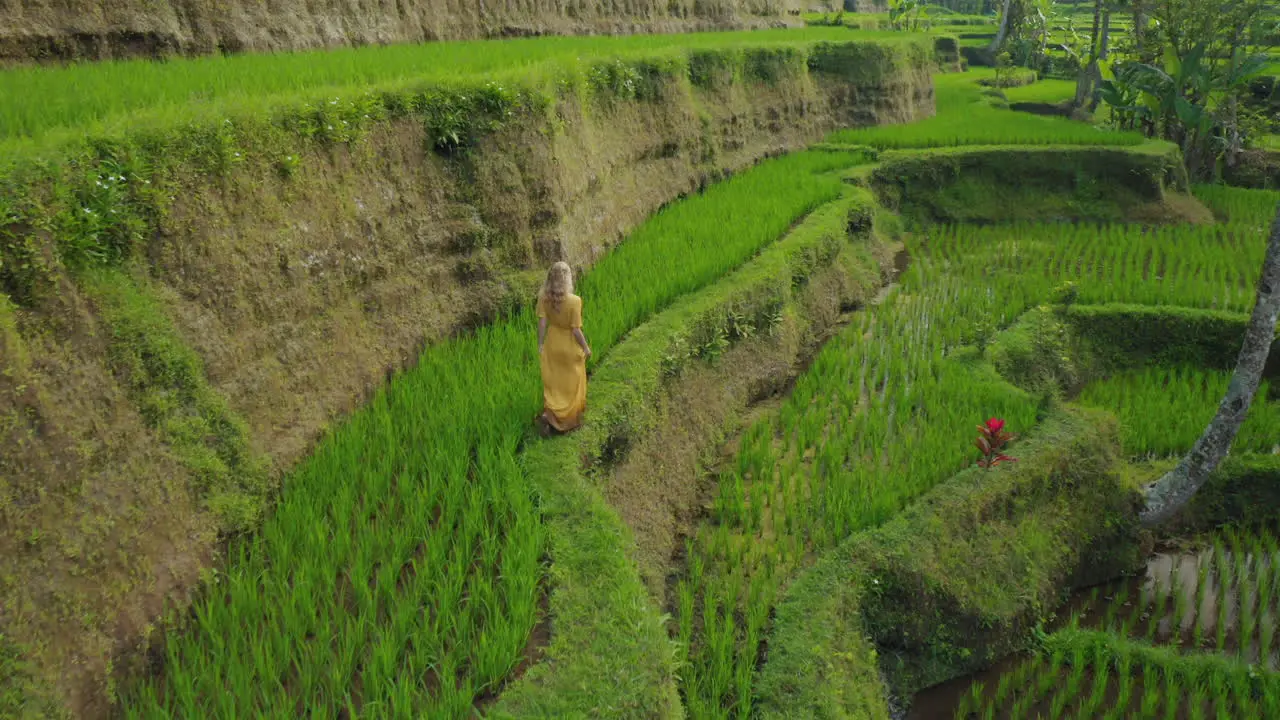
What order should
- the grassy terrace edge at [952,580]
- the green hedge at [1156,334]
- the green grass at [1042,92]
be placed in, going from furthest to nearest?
the green grass at [1042,92] → the green hedge at [1156,334] → the grassy terrace edge at [952,580]

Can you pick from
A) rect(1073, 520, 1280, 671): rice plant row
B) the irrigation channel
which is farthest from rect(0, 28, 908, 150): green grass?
rect(1073, 520, 1280, 671): rice plant row

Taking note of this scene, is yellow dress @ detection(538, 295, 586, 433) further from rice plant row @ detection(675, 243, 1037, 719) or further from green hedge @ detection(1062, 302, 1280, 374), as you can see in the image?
green hedge @ detection(1062, 302, 1280, 374)

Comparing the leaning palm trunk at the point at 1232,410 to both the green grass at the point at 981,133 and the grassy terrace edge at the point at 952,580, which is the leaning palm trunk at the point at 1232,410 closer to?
the grassy terrace edge at the point at 952,580

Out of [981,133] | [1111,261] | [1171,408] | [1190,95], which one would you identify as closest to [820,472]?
Answer: [1171,408]

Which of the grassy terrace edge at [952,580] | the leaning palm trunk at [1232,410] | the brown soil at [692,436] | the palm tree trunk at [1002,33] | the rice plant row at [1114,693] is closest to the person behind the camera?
the grassy terrace edge at [952,580]

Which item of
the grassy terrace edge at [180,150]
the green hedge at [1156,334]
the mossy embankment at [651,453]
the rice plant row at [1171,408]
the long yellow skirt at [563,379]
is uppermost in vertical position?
the grassy terrace edge at [180,150]

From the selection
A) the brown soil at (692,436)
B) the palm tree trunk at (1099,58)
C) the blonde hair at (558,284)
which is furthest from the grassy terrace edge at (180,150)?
the palm tree trunk at (1099,58)

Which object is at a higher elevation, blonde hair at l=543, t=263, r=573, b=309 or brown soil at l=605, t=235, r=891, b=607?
blonde hair at l=543, t=263, r=573, b=309
